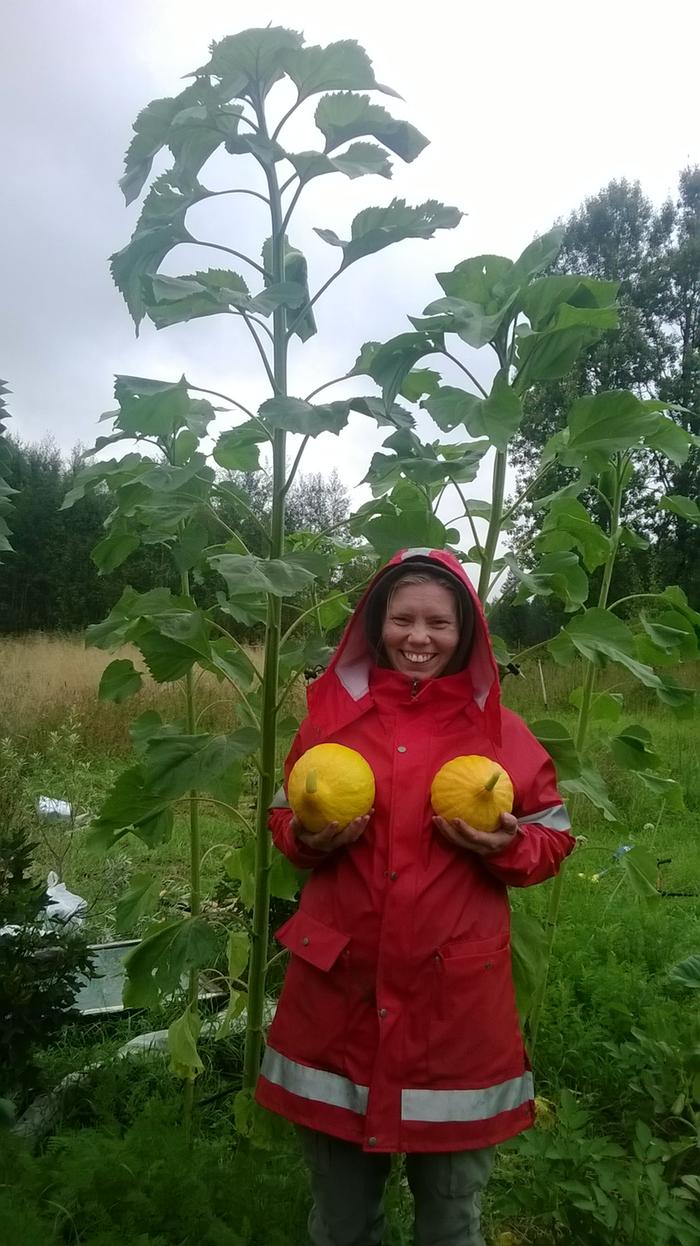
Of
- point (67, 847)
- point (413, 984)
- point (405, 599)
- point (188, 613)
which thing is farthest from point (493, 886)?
point (67, 847)

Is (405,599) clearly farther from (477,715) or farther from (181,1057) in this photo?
(181,1057)

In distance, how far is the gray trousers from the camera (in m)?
1.52

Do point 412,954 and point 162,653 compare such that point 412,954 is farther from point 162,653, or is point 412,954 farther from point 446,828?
point 162,653

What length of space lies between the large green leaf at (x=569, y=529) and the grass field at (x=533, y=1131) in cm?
72

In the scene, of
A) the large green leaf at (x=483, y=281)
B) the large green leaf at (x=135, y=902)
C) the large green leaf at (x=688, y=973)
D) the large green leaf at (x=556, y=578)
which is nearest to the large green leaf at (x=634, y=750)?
the large green leaf at (x=556, y=578)

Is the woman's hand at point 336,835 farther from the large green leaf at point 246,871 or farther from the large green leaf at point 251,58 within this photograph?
the large green leaf at point 251,58

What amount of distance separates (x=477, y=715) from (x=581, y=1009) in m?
1.62

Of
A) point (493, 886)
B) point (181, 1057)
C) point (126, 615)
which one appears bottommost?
point (181, 1057)

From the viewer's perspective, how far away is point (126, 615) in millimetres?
2002

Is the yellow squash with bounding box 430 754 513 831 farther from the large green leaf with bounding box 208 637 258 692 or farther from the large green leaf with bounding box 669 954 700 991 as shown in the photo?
the large green leaf with bounding box 669 954 700 991

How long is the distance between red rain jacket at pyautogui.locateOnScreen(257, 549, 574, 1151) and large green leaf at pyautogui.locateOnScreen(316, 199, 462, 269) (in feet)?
2.68

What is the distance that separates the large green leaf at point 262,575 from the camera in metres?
1.51

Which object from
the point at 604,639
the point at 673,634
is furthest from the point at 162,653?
the point at 673,634

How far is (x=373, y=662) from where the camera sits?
69.5 inches
